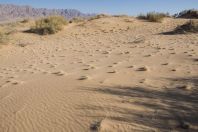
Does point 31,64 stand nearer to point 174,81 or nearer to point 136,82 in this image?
point 136,82

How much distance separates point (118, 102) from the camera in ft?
21.2

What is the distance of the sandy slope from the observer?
5695mm

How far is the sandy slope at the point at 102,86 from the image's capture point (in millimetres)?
5695

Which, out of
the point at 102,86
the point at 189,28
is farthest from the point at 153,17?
the point at 102,86

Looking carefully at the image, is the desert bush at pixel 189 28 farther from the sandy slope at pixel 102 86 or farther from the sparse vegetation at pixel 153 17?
the sparse vegetation at pixel 153 17

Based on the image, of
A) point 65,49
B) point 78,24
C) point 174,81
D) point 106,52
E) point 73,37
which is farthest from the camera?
point 78,24

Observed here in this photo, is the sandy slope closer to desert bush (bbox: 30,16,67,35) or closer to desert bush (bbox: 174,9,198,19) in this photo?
desert bush (bbox: 30,16,67,35)

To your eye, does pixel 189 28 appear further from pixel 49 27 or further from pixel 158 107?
pixel 158 107

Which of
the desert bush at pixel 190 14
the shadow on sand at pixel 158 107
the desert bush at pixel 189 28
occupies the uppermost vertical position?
the desert bush at pixel 190 14

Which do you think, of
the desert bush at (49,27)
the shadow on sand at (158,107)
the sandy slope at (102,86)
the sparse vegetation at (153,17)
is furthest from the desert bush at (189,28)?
the shadow on sand at (158,107)

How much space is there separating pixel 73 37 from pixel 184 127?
42.2ft

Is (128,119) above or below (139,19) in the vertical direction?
below

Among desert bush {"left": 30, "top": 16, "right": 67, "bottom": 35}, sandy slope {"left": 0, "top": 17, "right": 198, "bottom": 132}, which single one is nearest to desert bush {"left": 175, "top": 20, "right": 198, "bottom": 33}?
sandy slope {"left": 0, "top": 17, "right": 198, "bottom": 132}

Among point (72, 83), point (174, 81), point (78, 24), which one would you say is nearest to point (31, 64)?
point (72, 83)
